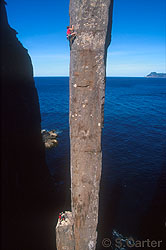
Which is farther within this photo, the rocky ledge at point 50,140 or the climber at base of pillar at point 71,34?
the rocky ledge at point 50,140

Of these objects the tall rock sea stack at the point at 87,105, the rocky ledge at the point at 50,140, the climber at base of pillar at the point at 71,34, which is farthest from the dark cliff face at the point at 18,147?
the rocky ledge at the point at 50,140

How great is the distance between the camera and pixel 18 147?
15.5m

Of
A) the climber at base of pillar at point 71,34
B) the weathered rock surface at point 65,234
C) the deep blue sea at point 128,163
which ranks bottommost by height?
the deep blue sea at point 128,163

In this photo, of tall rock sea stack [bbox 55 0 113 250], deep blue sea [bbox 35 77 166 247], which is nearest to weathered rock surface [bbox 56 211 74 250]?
tall rock sea stack [bbox 55 0 113 250]

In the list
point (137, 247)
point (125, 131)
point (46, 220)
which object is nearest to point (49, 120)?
point (125, 131)

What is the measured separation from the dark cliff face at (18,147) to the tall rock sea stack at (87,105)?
661cm

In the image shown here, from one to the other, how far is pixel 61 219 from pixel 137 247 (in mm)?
12747

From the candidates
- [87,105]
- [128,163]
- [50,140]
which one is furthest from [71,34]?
[50,140]

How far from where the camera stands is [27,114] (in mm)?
18531

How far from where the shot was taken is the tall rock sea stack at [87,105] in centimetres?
502

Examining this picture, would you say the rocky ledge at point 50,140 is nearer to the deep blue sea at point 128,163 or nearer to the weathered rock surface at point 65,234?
the deep blue sea at point 128,163

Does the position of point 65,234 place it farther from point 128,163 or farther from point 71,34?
point 128,163

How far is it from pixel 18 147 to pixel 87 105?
12.0 meters

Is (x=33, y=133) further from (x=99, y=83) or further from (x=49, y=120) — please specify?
(x=49, y=120)
